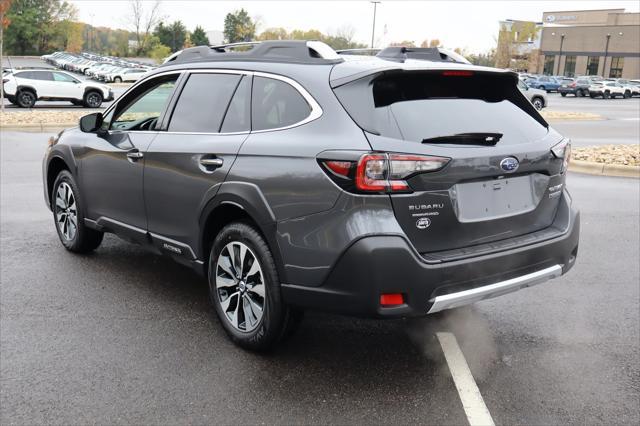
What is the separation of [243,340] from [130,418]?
35.8 inches

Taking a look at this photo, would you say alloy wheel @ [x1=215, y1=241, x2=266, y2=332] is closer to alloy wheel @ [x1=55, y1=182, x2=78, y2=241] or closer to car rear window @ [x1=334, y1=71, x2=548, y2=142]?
car rear window @ [x1=334, y1=71, x2=548, y2=142]

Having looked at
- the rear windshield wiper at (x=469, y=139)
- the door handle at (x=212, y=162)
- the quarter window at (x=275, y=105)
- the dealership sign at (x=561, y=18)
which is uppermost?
the dealership sign at (x=561, y=18)

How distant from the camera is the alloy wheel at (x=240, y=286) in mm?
3811

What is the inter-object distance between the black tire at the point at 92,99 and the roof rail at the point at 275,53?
24.3m

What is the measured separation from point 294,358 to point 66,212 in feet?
10.4

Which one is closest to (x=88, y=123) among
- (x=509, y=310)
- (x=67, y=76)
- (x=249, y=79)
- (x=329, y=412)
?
(x=249, y=79)

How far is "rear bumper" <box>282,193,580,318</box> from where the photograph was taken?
3.19 meters

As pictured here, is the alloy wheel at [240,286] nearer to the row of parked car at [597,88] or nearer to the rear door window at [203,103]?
the rear door window at [203,103]

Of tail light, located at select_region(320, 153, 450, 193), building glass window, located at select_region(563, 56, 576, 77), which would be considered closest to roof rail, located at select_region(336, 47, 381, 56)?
tail light, located at select_region(320, 153, 450, 193)

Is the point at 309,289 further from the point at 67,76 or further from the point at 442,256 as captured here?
the point at 67,76

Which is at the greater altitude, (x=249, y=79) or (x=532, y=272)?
(x=249, y=79)

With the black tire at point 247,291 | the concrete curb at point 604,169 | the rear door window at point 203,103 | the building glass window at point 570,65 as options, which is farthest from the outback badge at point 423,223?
the building glass window at point 570,65

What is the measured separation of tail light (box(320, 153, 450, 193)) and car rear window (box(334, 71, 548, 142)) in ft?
0.49

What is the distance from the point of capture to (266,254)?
364 centimetres
